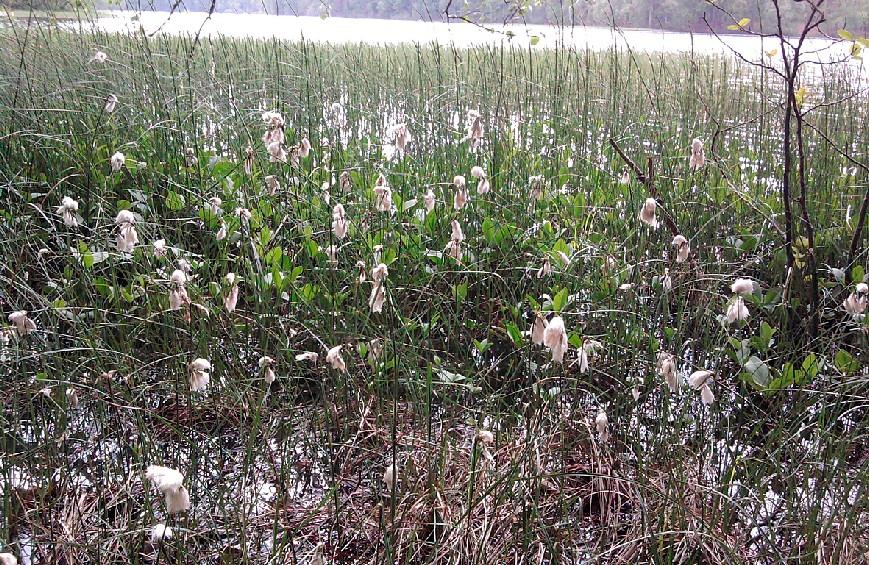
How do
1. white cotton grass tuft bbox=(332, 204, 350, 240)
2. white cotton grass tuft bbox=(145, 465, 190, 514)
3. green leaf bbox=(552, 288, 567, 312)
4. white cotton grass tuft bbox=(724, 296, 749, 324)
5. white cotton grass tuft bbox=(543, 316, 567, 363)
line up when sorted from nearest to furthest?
white cotton grass tuft bbox=(145, 465, 190, 514)
white cotton grass tuft bbox=(543, 316, 567, 363)
white cotton grass tuft bbox=(724, 296, 749, 324)
white cotton grass tuft bbox=(332, 204, 350, 240)
green leaf bbox=(552, 288, 567, 312)

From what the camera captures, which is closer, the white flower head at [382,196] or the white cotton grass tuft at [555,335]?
the white cotton grass tuft at [555,335]

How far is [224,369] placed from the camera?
158 cm

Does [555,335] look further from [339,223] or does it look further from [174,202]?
[174,202]

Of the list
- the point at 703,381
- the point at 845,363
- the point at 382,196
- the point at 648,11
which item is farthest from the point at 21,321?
the point at 648,11

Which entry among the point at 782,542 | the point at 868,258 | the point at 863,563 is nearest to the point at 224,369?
the point at 782,542

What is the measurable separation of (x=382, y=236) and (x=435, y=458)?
79 centimetres

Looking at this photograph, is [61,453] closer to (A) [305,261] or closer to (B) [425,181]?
(A) [305,261]

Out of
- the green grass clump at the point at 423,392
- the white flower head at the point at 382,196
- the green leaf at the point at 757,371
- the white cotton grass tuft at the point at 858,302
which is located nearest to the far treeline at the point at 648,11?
the green grass clump at the point at 423,392

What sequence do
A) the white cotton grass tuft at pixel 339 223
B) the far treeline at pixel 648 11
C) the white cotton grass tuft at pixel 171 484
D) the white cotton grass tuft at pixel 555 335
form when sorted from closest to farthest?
1. the white cotton grass tuft at pixel 171 484
2. the white cotton grass tuft at pixel 555 335
3. the white cotton grass tuft at pixel 339 223
4. the far treeline at pixel 648 11

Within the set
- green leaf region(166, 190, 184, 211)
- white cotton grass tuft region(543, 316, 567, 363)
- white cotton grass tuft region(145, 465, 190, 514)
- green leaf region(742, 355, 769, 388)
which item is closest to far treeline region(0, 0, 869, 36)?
green leaf region(166, 190, 184, 211)

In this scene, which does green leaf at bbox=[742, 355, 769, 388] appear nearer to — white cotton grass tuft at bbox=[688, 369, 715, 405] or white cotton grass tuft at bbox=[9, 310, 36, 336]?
white cotton grass tuft at bbox=[688, 369, 715, 405]

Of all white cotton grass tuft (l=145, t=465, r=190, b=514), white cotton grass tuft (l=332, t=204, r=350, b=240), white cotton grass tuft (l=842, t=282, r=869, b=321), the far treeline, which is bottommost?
white cotton grass tuft (l=145, t=465, r=190, b=514)

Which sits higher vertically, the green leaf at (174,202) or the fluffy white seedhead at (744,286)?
Result: the green leaf at (174,202)

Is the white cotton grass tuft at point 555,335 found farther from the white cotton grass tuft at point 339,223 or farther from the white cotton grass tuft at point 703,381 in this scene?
the white cotton grass tuft at point 339,223
